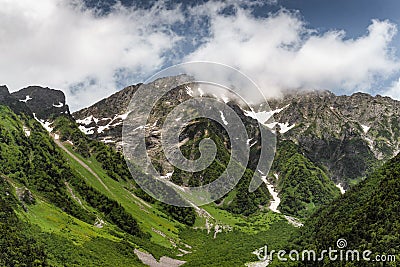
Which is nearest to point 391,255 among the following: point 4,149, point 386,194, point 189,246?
point 386,194

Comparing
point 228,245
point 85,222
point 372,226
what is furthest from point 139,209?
point 372,226

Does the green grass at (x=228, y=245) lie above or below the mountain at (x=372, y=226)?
below

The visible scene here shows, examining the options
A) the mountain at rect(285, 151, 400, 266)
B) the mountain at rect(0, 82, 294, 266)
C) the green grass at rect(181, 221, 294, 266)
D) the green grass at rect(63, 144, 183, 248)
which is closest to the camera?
the mountain at rect(285, 151, 400, 266)

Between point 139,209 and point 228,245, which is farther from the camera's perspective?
point 139,209

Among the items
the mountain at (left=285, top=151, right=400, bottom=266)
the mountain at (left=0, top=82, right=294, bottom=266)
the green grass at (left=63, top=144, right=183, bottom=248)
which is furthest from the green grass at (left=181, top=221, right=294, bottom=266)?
the mountain at (left=285, top=151, right=400, bottom=266)

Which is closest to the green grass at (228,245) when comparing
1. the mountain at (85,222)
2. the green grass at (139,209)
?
the mountain at (85,222)

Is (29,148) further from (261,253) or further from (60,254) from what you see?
(261,253)

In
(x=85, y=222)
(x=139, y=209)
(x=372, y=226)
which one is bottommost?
(x=85, y=222)

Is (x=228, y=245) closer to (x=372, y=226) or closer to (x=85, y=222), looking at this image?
(x=85, y=222)

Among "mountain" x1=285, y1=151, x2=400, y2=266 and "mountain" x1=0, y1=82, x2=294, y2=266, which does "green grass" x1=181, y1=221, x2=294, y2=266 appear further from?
"mountain" x1=285, y1=151, x2=400, y2=266

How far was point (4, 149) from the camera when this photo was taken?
14062 centimetres

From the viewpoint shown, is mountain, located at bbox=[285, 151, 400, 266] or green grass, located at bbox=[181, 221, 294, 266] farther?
green grass, located at bbox=[181, 221, 294, 266]

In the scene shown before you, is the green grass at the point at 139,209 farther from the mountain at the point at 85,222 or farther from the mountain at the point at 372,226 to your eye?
the mountain at the point at 372,226

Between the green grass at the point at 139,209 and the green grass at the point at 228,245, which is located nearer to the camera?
the green grass at the point at 228,245
